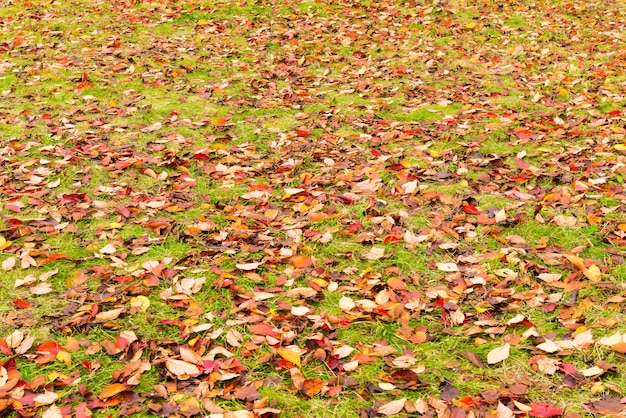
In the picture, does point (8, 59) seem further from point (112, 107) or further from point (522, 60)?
point (522, 60)

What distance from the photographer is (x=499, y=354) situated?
9.01ft

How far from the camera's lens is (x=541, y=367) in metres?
2.67

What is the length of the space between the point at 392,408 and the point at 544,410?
703 millimetres

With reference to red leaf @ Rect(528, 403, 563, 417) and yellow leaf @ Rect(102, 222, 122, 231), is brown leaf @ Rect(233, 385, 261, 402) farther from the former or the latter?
yellow leaf @ Rect(102, 222, 122, 231)

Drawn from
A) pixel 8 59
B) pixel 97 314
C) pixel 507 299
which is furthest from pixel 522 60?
pixel 8 59

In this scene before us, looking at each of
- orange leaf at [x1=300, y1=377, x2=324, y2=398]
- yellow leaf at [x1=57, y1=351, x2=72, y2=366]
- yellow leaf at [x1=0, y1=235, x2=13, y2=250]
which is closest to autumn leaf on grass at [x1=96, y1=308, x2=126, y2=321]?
yellow leaf at [x1=57, y1=351, x2=72, y2=366]

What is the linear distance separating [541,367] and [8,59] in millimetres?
7526

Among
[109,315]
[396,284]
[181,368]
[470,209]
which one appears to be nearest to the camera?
[181,368]

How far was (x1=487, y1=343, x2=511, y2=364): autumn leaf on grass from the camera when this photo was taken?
272 centimetres

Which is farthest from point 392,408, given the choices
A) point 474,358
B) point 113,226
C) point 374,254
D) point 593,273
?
point 113,226

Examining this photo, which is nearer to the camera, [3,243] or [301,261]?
[301,261]

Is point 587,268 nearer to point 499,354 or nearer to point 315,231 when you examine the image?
point 499,354

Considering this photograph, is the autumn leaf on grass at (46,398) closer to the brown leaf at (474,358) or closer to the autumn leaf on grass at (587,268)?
the brown leaf at (474,358)

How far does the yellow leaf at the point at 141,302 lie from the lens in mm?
3118
